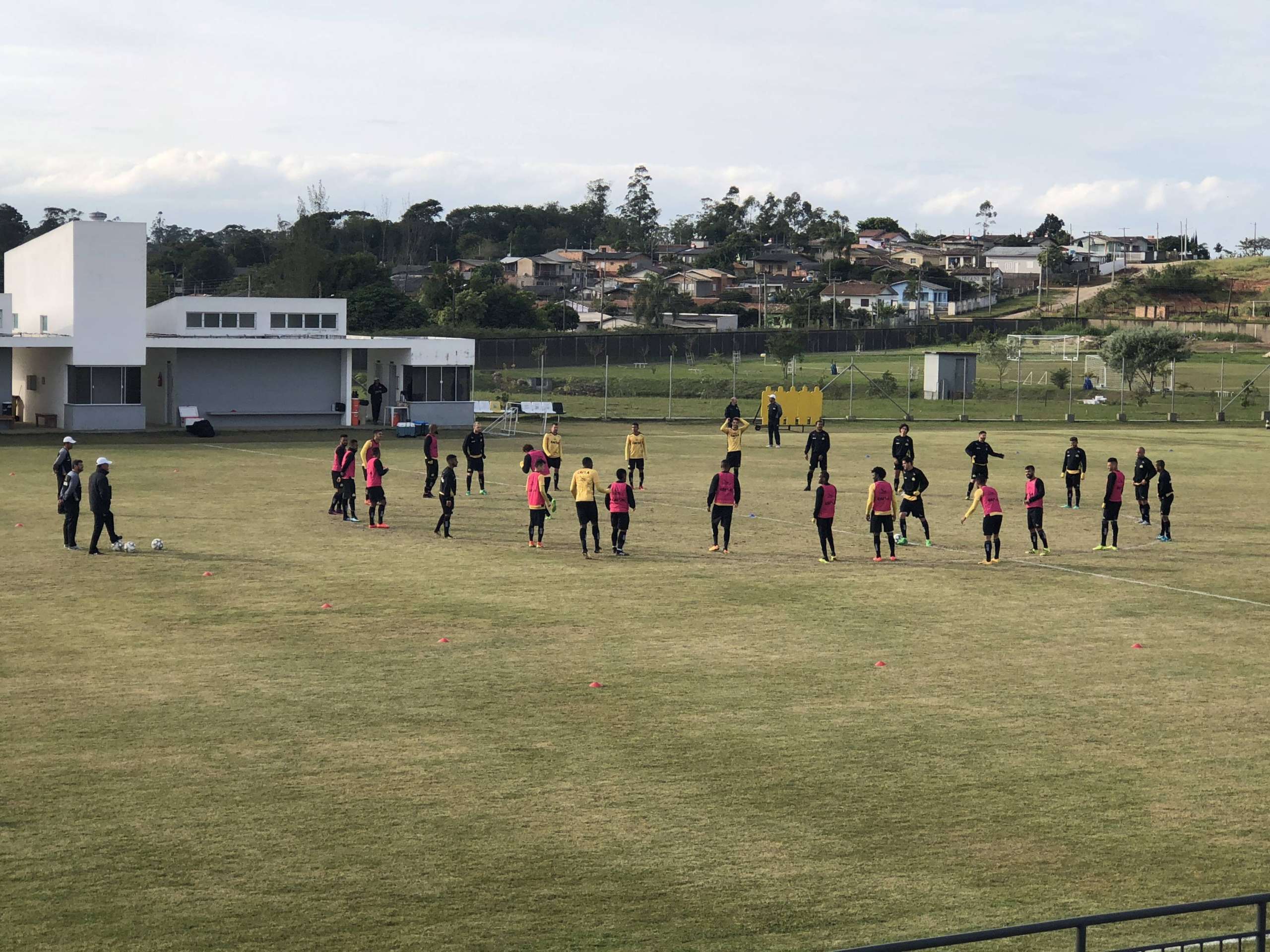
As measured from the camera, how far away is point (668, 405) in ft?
208

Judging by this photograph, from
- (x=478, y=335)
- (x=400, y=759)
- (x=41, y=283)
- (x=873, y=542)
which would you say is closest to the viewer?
(x=400, y=759)

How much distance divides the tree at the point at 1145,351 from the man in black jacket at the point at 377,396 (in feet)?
116

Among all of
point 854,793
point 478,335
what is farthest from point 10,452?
point 478,335

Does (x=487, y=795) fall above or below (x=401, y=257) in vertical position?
below

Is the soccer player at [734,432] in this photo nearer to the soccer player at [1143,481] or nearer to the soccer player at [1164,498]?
the soccer player at [1143,481]

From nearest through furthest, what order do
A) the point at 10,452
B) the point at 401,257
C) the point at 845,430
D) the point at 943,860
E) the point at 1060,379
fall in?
the point at 943,860, the point at 10,452, the point at 845,430, the point at 1060,379, the point at 401,257

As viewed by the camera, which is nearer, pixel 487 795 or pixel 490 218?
pixel 487 795

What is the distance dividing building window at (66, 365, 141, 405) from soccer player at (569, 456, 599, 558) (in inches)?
1153

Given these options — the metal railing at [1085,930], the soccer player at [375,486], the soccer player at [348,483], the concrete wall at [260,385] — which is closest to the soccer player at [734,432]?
the soccer player at [375,486]

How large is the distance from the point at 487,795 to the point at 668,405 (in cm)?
5255

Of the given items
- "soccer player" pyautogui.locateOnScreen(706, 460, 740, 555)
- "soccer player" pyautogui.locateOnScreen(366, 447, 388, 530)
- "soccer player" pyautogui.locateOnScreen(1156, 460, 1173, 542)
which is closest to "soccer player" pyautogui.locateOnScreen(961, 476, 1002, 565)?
"soccer player" pyautogui.locateOnScreen(706, 460, 740, 555)

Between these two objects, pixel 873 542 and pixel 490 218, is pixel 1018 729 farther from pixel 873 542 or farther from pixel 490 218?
pixel 490 218

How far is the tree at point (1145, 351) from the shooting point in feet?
217

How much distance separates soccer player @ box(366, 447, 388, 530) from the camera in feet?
85.0
